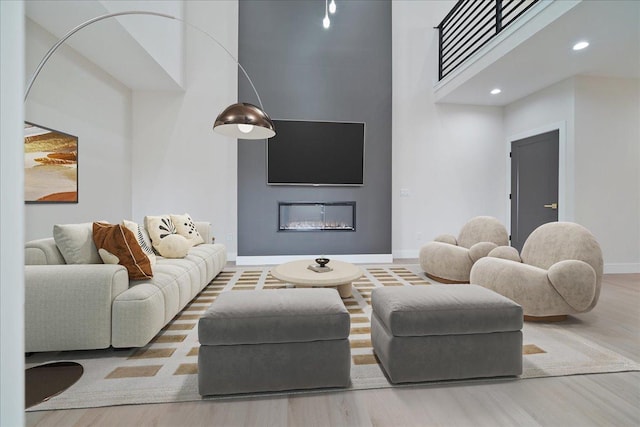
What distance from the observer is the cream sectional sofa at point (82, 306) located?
1.75 meters

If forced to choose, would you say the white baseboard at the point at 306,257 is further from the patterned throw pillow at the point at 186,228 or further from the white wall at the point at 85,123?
the white wall at the point at 85,123

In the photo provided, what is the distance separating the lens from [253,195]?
4852 millimetres

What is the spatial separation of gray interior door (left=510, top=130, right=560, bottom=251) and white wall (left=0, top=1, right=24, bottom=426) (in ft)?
18.0

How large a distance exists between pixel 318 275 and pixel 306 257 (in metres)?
2.27

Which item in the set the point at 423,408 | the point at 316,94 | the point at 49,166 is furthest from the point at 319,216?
the point at 423,408

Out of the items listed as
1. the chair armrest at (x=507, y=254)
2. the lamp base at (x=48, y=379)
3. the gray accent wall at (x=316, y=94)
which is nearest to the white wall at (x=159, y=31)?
the gray accent wall at (x=316, y=94)

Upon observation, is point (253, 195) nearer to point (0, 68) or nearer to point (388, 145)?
point (388, 145)

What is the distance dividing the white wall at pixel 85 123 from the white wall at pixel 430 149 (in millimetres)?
4443

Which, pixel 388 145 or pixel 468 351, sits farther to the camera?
pixel 388 145

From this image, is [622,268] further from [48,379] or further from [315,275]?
[48,379]

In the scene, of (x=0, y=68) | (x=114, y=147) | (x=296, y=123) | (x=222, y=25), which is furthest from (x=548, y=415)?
(x=222, y=25)

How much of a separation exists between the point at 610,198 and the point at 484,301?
401 cm

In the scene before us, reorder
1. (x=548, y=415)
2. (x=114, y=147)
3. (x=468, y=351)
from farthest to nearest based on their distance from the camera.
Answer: (x=114, y=147) < (x=468, y=351) < (x=548, y=415)

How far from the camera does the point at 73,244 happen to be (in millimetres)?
1967
